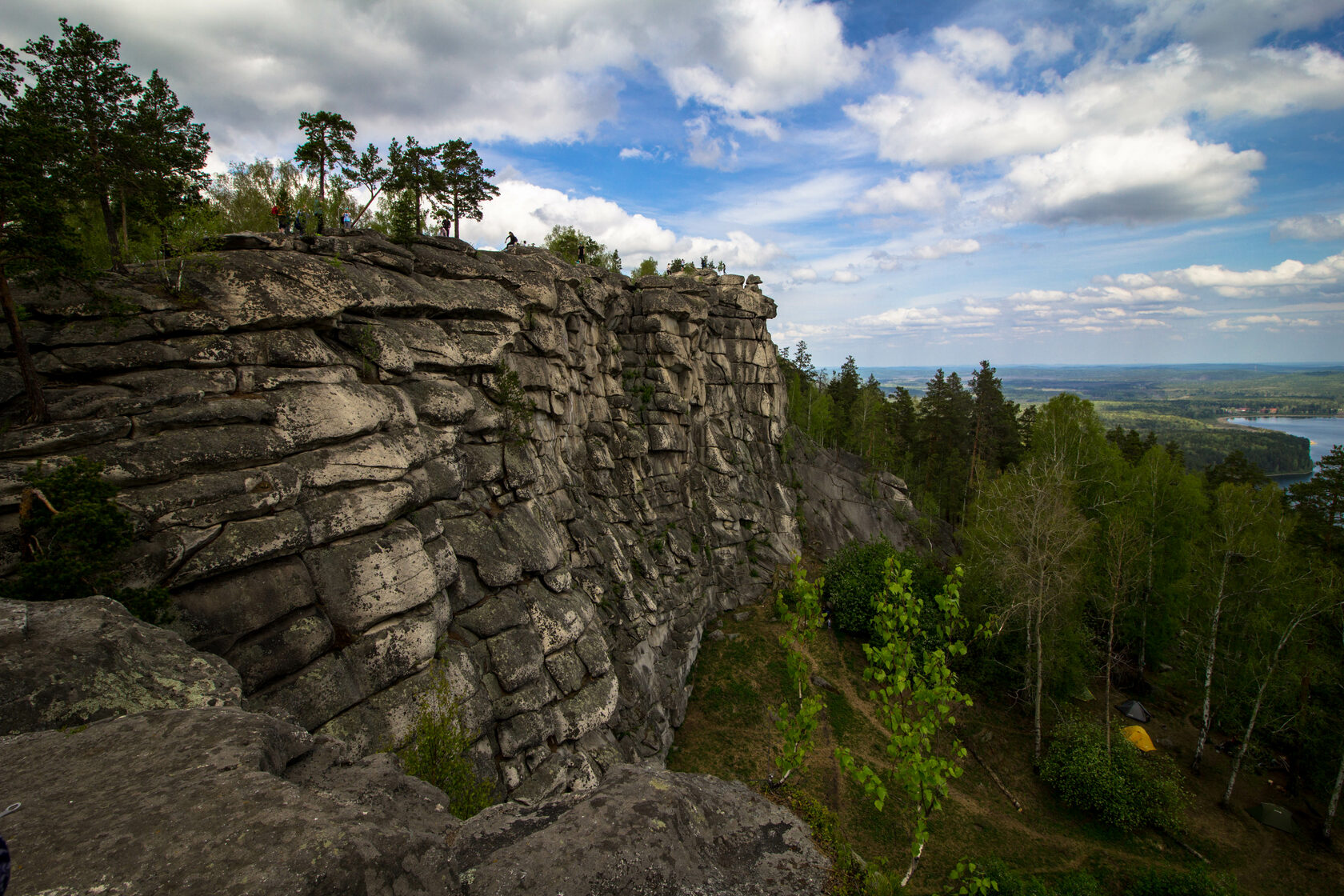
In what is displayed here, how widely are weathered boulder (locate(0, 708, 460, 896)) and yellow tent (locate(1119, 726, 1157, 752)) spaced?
3660cm

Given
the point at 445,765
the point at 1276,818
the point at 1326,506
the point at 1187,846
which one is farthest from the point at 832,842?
the point at 1326,506

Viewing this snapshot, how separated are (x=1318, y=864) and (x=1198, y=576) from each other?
12166 mm

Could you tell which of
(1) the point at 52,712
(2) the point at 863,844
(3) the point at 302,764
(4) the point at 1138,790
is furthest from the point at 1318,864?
(1) the point at 52,712

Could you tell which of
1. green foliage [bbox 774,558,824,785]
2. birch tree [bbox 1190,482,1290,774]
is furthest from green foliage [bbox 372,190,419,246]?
birch tree [bbox 1190,482,1290,774]

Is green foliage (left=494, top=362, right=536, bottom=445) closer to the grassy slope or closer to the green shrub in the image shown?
the grassy slope

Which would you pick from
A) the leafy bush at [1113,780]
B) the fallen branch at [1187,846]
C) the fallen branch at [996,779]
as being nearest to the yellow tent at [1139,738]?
the leafy bush at [1113,780]

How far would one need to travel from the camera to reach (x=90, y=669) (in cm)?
724

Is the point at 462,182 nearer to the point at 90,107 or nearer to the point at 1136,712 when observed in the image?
the point at 90,107

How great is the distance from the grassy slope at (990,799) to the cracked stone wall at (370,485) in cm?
370

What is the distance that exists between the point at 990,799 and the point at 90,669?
33.5 m

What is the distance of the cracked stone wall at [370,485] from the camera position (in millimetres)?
12188

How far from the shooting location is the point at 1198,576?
91.9ft

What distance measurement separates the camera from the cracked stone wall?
1219 cm

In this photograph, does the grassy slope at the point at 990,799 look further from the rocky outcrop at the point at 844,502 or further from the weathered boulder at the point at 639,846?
the rocky outcrop at the point at 844,502
